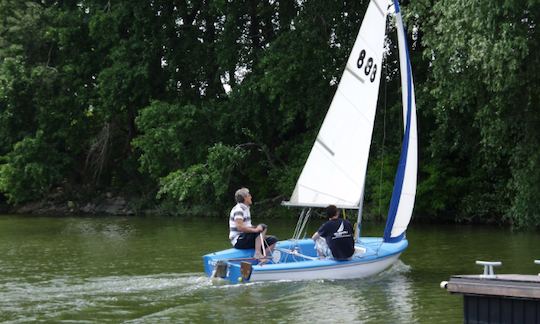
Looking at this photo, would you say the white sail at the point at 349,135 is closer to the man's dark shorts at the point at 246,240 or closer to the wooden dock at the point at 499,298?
the man's dark shorts at the point at 246,240

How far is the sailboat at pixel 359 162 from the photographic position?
52.3ft

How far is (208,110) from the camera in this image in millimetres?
34156

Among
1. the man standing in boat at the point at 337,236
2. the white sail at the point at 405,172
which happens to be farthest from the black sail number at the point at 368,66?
the man standing in boat at the point at 337,236

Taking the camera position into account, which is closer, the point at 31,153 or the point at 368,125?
the point at 368,125

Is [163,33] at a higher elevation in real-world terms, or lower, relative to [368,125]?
higher

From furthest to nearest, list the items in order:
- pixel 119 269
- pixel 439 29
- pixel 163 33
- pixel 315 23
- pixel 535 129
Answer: pixel 163 33
pixel 315 23
pixel 535 129
pixel 439 29
pixel 119 269

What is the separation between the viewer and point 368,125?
54.2ft

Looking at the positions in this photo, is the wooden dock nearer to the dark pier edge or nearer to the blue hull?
the dark pier edge

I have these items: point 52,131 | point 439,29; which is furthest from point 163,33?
point 439,29

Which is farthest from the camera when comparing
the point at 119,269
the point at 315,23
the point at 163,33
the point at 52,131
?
the point at 52,131

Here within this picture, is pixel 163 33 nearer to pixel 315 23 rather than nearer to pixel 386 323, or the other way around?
pixel 315 23

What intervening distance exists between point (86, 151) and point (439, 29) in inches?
993

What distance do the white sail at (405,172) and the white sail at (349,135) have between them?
632 mm

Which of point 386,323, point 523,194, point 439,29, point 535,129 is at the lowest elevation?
point 386,323
